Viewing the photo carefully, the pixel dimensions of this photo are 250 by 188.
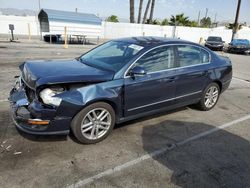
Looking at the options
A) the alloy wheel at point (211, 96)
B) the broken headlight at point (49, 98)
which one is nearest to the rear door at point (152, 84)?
the broken headlight at point (49, 98)

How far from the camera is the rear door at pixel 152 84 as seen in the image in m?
3.93

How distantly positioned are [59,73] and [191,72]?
8.35ft

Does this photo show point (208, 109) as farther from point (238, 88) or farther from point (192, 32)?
point (192, 32)

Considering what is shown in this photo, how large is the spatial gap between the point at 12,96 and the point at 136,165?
7.20 ft

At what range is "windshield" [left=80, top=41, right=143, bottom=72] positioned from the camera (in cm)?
404

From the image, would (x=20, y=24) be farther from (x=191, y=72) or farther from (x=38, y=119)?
(x=38, y=119)

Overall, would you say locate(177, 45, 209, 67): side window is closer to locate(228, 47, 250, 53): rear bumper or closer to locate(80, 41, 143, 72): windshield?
locate(80, 41, 143, 72): windshield

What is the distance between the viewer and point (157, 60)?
430cm

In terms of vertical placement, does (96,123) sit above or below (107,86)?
below

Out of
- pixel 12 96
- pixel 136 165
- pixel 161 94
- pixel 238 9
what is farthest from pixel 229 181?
pixel 238 9

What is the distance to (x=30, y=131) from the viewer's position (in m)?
3.38

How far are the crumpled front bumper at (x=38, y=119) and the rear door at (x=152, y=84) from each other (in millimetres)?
1076

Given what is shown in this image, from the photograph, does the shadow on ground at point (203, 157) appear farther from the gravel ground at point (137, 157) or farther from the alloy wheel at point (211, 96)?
the alloy wheel at point (211, 96)

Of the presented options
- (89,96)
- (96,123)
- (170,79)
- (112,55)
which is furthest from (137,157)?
(112,55)
